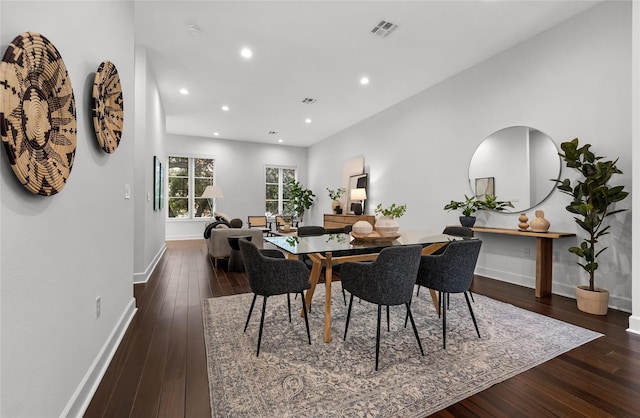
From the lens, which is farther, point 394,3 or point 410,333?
point 394,3

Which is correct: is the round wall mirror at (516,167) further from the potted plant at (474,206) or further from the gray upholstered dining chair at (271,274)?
the gray upholstered dining chair at (271,274)

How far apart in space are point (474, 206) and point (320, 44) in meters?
3.21

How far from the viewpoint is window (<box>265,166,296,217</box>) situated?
1007cm

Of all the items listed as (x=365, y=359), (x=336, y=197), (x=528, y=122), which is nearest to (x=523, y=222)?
(x=528, y=122)

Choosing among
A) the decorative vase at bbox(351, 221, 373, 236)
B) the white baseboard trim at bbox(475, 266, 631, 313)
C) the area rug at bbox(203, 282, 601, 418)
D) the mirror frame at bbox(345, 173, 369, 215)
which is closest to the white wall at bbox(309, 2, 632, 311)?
the white baseboard trim at bbox(475, 266, 631, 313)

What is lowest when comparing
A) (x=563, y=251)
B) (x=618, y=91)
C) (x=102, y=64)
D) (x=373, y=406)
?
(x=373, y=406)

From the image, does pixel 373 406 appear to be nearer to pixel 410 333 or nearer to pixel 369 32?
pixel 410 333

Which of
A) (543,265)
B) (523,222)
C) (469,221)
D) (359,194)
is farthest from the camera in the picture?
(359,194)

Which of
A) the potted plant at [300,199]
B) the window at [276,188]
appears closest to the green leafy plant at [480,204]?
the potted plant at [300,199]

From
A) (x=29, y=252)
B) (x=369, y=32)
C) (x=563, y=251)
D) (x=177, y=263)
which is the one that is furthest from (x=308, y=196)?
(x=29, y=252)

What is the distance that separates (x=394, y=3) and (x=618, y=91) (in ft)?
8.35

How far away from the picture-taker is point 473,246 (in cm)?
226

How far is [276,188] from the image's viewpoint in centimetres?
1022

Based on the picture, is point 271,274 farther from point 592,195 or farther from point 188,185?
point 188,185
